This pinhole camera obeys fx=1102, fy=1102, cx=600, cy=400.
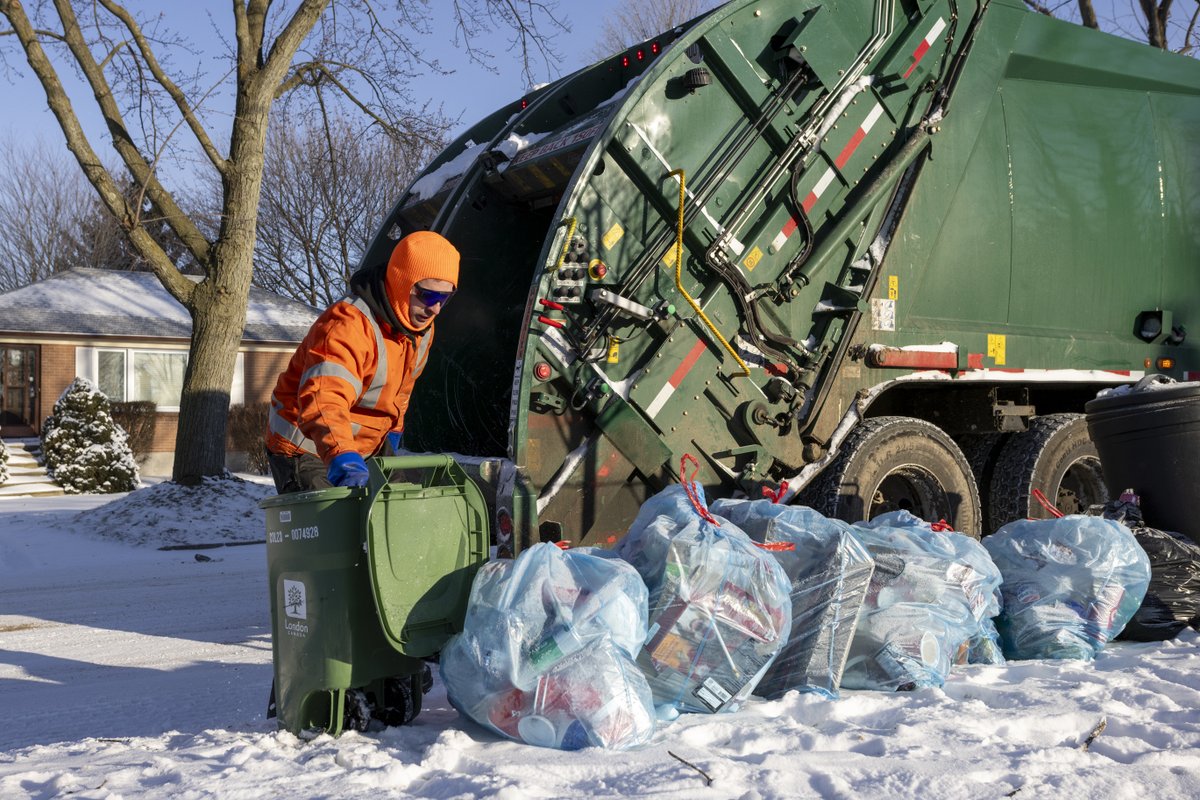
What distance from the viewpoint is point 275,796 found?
264cm

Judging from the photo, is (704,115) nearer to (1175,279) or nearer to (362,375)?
(362,375)

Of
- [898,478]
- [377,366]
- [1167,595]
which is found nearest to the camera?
[377,366]

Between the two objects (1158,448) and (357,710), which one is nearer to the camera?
(357,710)

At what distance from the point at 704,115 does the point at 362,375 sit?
6.72ft

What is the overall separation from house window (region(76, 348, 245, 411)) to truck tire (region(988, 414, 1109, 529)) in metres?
16.1

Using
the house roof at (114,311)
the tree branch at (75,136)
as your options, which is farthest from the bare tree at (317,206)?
the tree branch at (75,136)

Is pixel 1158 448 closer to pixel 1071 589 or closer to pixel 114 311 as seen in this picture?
pixel 1071 589

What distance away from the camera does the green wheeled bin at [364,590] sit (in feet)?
10.1

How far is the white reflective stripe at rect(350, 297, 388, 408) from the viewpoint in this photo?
3.63m

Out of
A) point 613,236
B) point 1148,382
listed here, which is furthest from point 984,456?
point 613,236

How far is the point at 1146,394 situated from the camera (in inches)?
196

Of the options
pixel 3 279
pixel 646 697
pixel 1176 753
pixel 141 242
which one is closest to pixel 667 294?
pixel 646 697

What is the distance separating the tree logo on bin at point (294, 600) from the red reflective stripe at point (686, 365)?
1956 mm

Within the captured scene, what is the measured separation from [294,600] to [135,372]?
18.2 metres
